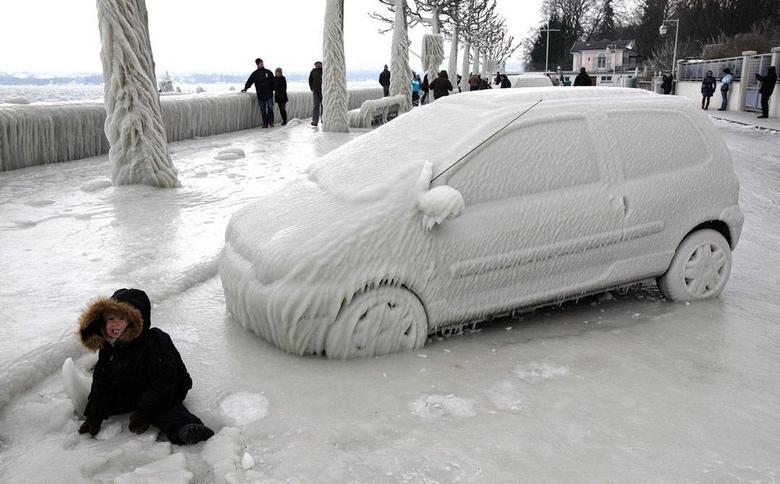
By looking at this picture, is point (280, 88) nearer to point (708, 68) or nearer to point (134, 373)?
point (134, 373)

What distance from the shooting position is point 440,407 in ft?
9.91

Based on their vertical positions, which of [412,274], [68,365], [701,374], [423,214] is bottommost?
[701,374]

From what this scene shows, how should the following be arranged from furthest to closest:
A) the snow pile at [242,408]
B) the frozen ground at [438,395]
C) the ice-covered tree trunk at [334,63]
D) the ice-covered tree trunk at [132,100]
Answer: the ice-covered tree trunk at [334,63] < the ice-covered tree trunk at [132,100] < the snow pile at [242,408] < the frozen ground at [438,395]

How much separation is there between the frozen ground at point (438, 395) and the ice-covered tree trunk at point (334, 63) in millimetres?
12135

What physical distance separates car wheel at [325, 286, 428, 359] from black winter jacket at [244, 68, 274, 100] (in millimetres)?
15096

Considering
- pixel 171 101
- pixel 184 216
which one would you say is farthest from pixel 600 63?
pixel 184 216

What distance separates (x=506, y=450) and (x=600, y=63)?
3913 inches

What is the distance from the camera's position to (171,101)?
50.0 feet

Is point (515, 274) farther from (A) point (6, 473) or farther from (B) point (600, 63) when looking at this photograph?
(B) point (600, 63)

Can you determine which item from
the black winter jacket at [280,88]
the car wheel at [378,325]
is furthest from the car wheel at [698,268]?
the black winter jacket at [280,88]

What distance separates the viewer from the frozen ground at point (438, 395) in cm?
257

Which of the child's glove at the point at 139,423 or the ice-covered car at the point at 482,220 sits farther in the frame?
the ice-covered car at the point at 482,220

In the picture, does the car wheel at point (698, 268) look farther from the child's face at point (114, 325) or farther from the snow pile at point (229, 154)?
the snow pile at point (229, 154)

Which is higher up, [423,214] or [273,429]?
[423,214]
